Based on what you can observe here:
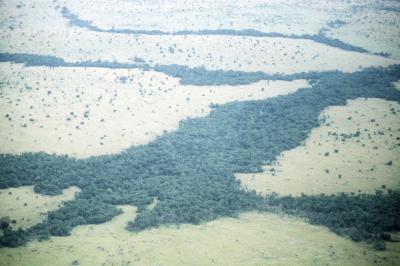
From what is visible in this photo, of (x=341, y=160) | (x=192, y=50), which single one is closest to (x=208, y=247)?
(x=341, y=160)

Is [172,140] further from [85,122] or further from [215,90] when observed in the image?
[215,90]

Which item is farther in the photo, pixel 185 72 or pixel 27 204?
pixel 185 72

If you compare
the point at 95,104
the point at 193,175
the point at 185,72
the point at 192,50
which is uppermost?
the point at 192,50

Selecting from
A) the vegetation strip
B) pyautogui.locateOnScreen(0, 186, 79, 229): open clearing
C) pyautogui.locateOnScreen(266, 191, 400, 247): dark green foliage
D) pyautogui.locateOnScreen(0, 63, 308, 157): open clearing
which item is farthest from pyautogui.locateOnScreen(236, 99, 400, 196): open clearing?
pyautogui.locateOnScreen(0, 186, 79, 229): open clearing

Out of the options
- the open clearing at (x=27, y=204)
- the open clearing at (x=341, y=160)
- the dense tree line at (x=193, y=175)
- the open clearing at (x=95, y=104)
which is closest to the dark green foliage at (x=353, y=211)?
the dense tree line at (x=193, y=175)

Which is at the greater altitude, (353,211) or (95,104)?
(95,104)

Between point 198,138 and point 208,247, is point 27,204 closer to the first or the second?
point 208,247

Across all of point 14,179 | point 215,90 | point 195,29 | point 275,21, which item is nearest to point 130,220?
point 14,179
